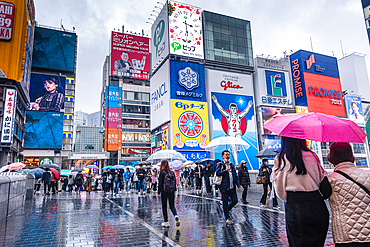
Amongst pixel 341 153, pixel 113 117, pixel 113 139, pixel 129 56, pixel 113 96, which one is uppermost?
pixel 129 56

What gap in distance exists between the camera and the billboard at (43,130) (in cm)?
5169

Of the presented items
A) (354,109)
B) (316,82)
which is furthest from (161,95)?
(354,109)

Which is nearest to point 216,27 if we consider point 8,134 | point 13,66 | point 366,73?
point 13,66

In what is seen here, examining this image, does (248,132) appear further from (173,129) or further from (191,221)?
(191,221)

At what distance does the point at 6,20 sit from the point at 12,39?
2.27 metres

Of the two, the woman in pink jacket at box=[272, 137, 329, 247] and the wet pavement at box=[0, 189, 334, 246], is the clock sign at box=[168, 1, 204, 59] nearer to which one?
the wet pavement at box=[0, 189, 334, 246]

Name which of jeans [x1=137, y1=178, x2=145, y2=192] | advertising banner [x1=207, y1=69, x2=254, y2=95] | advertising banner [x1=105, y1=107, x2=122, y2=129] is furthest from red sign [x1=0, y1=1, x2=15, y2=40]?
advertising banner [x1=105, y1=107, x2=122, y2=129]

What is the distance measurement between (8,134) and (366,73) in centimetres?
9018

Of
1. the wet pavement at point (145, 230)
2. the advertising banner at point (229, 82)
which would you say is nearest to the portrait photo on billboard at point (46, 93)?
the advertising banner at point (229, 82)

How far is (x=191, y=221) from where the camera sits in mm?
8039

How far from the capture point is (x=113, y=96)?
6438 cm

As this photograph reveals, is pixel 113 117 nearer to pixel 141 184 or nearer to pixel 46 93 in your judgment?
pixel 46 93

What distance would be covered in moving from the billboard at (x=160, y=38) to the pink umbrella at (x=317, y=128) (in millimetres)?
40128

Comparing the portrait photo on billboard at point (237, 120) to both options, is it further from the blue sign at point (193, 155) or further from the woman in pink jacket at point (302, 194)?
the woman in pink jacket at point (302, 194)
